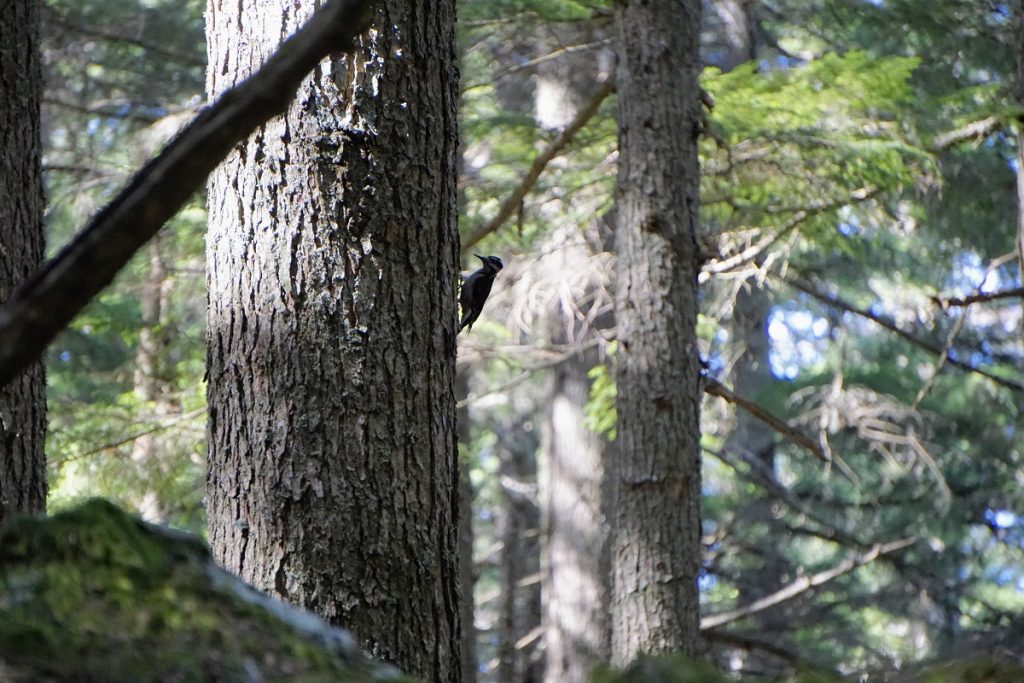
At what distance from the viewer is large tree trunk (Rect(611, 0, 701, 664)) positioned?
6590mm

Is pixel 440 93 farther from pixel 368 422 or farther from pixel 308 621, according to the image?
pixel 308 621

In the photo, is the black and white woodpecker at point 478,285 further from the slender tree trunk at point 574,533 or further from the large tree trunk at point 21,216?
the slender tree trunk at point 574,533

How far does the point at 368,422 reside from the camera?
2.87 metres

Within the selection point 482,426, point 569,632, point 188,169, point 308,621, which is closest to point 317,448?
point 308,621

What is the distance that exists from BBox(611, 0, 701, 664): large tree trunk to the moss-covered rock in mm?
5043

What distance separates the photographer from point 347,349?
288 centimetres

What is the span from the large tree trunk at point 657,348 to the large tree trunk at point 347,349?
371cm

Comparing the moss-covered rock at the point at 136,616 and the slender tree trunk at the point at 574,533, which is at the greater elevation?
the moss-covered rock at the point at 136,616

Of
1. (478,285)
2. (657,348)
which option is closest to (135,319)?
(478,285)

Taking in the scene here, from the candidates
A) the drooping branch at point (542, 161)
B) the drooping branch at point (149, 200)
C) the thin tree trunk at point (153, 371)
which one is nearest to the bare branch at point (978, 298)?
the drooping branch at point (542, 161)

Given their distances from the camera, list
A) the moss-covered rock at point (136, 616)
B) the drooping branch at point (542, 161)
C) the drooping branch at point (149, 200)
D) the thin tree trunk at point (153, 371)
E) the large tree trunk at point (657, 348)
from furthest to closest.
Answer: the thin tree trunk at point (153, 371)
the drooping branch at point (542, 161)
the large tree trunk at point (657, 348)
the drooping branch at point (149, 200)
the moss-covered rock at point (136, 616)

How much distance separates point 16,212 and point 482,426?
45.7 feet

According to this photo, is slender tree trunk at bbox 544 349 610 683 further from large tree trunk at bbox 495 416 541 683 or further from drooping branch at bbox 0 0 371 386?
drooping branch at bbox 0 0 371 386

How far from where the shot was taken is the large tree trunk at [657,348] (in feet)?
21.6
